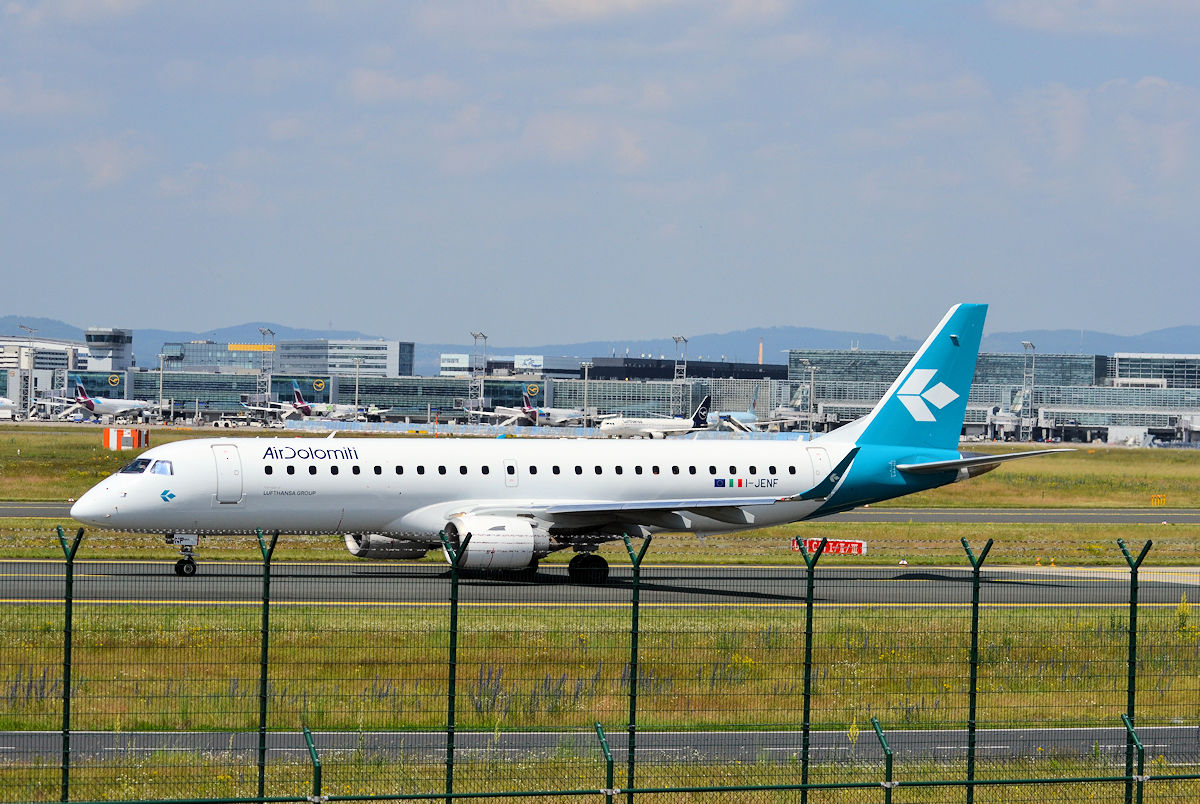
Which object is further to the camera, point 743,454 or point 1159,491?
point 1159,491

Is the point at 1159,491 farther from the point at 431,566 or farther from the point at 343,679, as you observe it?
the point at 343,679

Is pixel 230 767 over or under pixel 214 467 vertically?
under

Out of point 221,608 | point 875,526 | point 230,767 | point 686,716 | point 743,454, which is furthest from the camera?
point 875,526

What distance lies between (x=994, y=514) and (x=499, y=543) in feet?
112

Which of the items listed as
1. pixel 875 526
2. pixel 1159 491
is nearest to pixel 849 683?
pixel 875 526

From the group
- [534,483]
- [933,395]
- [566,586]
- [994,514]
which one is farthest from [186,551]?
[994,514]

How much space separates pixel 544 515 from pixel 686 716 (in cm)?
1707

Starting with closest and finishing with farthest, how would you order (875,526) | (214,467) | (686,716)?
(686,716), (214,467), (875,526)

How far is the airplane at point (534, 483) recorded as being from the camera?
3456 centimetres

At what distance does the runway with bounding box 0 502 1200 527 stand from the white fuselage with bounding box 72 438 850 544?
48.1ft

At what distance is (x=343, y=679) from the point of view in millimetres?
20250

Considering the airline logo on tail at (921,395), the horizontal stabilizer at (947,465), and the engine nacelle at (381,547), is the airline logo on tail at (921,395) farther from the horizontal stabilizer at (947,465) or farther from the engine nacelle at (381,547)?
the engine nacelle at (381,547)

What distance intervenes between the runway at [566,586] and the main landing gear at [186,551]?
10.0 inches

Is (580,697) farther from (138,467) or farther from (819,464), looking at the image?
(819,464)
